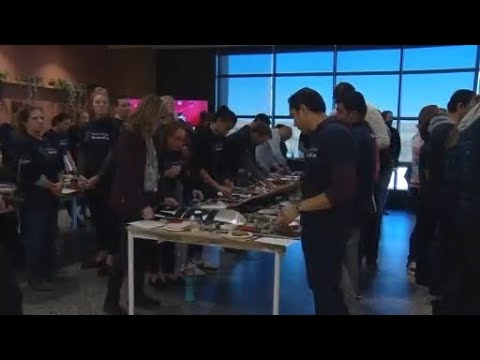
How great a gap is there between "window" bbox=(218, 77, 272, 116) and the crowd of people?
4.52m

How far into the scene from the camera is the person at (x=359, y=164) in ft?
9.61

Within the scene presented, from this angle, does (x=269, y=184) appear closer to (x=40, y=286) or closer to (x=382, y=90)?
(x=40, y=286)

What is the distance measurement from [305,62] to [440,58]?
7.64 feet

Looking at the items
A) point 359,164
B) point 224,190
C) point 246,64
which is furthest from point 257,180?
point 246,64

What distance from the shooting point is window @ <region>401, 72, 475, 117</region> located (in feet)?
24.7

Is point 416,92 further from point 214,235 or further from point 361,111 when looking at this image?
point 214,235

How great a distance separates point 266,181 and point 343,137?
2.58 m

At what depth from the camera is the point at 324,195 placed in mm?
2119

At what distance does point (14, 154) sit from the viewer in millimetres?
3271

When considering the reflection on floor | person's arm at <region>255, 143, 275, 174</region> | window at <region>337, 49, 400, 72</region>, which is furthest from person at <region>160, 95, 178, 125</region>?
window at <region>337, 49, 400, 72</region>

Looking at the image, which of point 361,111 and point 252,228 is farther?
point 361,111

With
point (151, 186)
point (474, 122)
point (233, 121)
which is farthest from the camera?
point (233, 121)

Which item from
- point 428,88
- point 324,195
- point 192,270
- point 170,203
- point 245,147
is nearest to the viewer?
point 324,195
